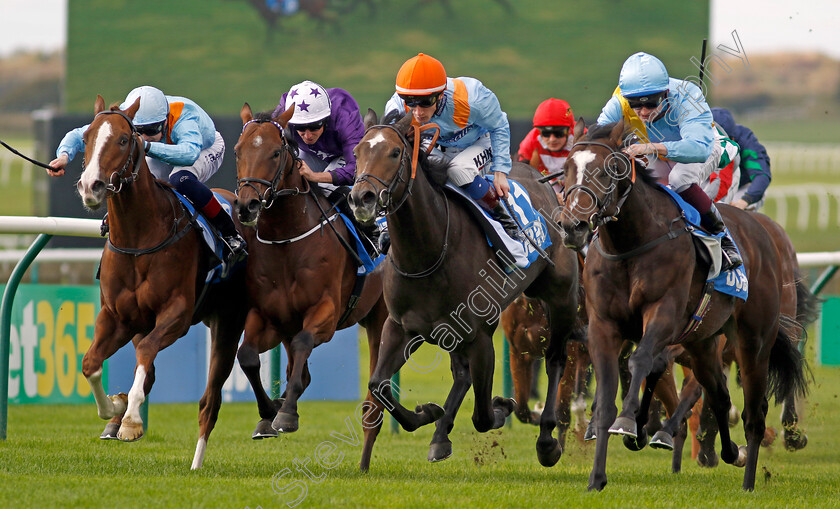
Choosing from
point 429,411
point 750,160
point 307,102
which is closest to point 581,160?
point 429,411

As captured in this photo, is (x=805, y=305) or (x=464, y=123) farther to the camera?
(x=805, y=305)

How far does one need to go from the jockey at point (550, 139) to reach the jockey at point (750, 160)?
4.71 ft

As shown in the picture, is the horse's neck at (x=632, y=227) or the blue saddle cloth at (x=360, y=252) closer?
the horse's neck at (x=632, y=227)

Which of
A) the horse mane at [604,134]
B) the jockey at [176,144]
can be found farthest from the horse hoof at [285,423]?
the horse mane at [604,134]

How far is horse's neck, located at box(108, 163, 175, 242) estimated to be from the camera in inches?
219

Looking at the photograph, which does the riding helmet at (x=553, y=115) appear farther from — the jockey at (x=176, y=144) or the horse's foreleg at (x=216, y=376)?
the horse's foreleg at (x=216, y=376)

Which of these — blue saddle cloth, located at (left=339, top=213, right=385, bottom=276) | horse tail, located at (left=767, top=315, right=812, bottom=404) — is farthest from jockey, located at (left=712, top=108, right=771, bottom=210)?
blue saddle cloth, located at (left=339, top=213, right=385, bottom=276)

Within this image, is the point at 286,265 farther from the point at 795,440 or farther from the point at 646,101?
the point at 795,440

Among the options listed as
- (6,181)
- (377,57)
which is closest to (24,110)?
(6,181)

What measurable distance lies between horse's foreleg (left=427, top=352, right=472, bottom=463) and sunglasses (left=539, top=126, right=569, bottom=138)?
2.14 meters

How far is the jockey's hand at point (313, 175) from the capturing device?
6031 mm

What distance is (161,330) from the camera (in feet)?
18.1

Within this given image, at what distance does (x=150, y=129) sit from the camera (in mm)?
5973

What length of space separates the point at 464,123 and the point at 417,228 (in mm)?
887
